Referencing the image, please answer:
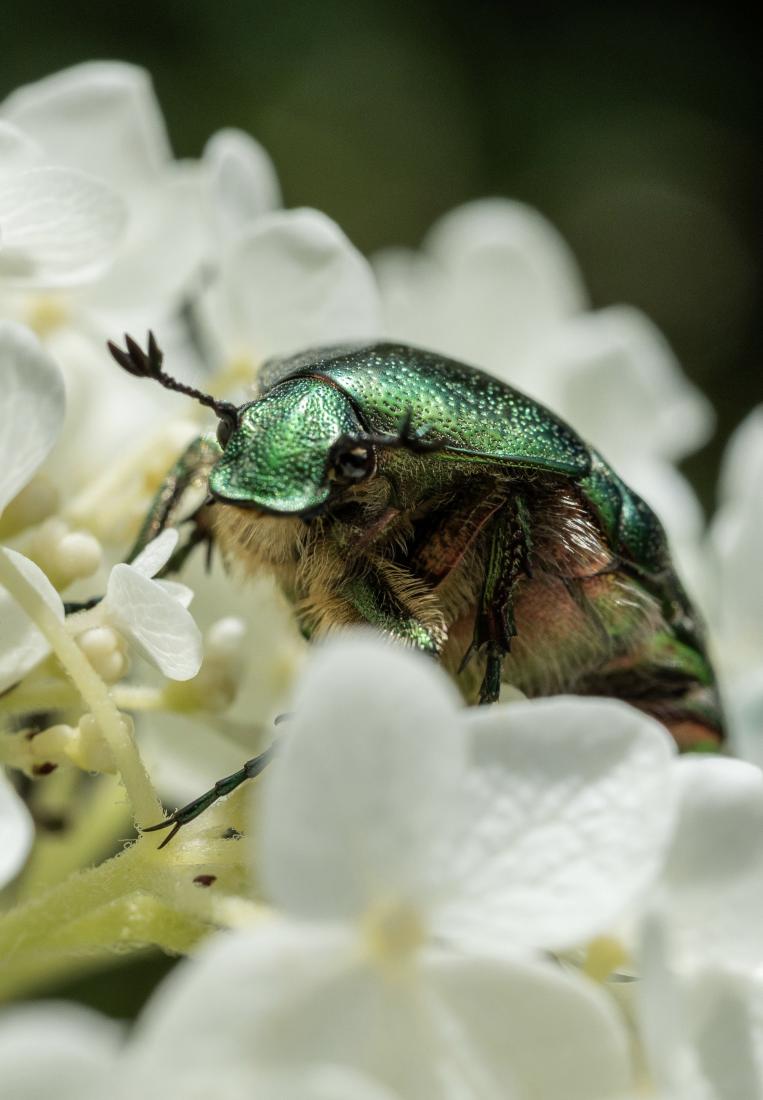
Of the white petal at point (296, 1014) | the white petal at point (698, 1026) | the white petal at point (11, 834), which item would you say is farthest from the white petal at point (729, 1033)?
the white petal at point (11, 834)

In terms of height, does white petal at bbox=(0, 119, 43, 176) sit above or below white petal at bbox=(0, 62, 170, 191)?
above

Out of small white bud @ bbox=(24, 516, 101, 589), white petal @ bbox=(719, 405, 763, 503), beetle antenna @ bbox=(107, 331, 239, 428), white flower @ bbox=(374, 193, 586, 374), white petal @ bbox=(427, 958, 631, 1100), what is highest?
beetle antenna @ bbox=(107, 331, 239, 428)

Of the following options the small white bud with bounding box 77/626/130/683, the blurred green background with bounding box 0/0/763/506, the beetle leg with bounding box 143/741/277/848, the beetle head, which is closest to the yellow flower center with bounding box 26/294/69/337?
the beetle head

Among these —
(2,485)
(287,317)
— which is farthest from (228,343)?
(2,485)

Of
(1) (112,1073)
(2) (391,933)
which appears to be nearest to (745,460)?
(2) (391,933)

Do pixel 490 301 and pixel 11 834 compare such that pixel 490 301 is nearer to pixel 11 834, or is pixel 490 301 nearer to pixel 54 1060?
pixel 11 834

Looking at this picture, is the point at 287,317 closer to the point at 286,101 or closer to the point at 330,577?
the point at 330,577

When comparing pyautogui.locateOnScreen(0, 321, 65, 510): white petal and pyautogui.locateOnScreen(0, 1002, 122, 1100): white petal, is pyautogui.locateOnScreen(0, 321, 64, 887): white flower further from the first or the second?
pyautogui.locateOnScreen(0, 1002, 122, 1100): white petal
